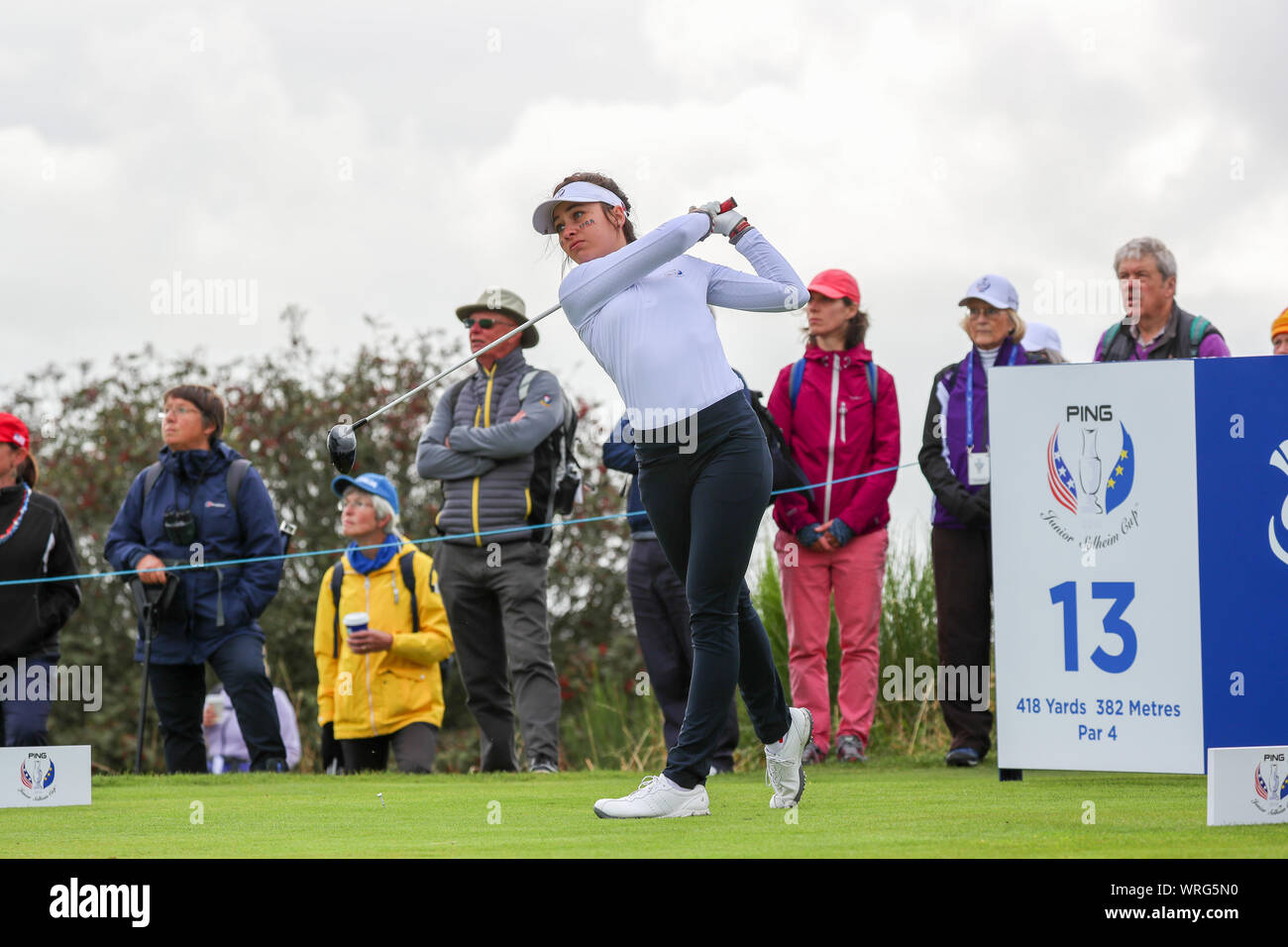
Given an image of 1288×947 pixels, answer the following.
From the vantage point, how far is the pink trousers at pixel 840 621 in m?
8.33

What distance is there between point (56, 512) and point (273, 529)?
116 centimetres

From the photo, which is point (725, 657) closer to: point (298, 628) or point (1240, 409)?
point (1240, 409)

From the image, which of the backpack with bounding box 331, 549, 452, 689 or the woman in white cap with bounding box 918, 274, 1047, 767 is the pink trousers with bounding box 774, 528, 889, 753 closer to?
the woman in white cap with bounding box 918, 274, 1047, 767

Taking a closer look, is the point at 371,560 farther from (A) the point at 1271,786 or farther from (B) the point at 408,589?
(A) the point at 1271,786

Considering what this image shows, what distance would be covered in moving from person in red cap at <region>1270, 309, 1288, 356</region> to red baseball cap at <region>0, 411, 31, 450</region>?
637 cm

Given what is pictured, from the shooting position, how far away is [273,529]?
28.7ft

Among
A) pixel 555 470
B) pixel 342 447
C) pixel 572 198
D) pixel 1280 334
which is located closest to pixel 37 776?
pixel 342 447

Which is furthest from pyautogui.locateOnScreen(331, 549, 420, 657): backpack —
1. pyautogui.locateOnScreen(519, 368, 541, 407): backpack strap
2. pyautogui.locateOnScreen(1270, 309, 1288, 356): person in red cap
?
pyautogui.locateOnScreen(1270, 309, 1288, 356): person in red cap

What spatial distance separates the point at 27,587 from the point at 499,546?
2.45 meters

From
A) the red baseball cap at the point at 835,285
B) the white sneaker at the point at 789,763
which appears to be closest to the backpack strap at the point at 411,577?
the red baseball cap at the point at 835,285

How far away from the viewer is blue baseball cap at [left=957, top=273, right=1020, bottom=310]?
319 inches

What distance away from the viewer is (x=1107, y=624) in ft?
20.4

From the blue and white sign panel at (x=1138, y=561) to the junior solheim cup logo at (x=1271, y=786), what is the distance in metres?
1.26

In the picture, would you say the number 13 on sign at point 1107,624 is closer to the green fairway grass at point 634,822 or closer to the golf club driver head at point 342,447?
the green fairway grass at point 634,822
